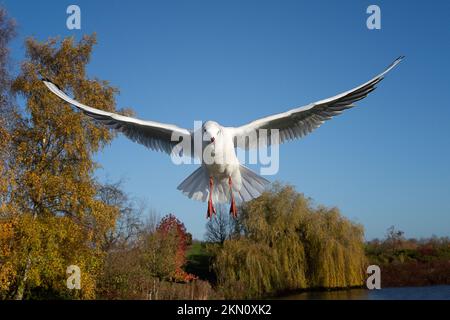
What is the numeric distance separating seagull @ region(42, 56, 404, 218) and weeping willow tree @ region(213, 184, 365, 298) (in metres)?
11.9

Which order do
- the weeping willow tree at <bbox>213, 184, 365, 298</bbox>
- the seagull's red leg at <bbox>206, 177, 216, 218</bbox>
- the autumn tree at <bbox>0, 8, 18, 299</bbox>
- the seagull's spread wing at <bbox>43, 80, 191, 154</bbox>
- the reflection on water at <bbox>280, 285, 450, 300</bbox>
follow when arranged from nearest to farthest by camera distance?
the seagull's red leg at <bbox>206, 177, 216, 218</bbox> < the seagull's spread wing at <bbox>43, 80, 191, 154</bbox> < the autumn tree at <bbox>0, 8, 18, 299</bbox> < the reflection on water at <bbox>280, 285, 450, 300</bbox> < the weeping willow tree at <bbox>213, 184, 365, 298</bbox>

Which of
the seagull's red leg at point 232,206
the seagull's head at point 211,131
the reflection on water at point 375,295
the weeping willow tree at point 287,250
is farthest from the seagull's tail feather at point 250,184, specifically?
the reflection on water at point 375,295

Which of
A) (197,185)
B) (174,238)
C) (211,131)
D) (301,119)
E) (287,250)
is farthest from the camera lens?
(174,238)

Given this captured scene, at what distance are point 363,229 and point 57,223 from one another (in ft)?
45.2

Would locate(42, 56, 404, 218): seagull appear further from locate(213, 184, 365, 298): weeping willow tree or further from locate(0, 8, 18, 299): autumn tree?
locate(213, 184, 365, 298): weeping willow tree

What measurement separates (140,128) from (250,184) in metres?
1.95

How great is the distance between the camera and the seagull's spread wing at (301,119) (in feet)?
19.5

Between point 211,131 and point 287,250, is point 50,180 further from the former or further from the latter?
point 287,250

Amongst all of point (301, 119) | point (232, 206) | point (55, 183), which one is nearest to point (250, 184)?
point (232, 206)

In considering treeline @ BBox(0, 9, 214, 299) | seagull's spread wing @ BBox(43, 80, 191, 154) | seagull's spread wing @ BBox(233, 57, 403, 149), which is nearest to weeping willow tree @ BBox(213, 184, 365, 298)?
treeline @ BBox(0, 9, 214, 299)

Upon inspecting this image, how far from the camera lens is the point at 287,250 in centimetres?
1934

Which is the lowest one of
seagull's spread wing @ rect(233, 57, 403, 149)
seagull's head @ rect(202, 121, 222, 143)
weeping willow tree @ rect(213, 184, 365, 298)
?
weeping willow tree @ rect(213, 184, 365, 298)

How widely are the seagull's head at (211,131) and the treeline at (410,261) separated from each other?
18423 mm

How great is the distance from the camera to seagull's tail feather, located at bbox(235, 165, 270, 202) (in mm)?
6512
